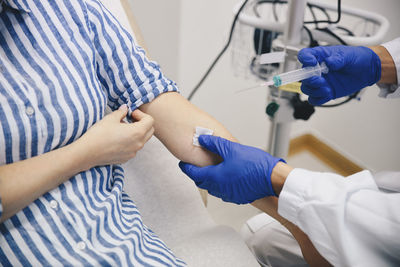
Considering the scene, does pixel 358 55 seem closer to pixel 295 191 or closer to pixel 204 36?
pixel 295 191

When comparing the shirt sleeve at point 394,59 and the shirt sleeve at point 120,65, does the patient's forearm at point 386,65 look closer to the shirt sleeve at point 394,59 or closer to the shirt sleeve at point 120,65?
the shirt sleeve at point 394,59

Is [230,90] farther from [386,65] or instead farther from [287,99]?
[386,65]

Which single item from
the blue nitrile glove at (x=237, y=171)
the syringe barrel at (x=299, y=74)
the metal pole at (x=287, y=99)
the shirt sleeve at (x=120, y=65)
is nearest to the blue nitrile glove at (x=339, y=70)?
the syringe barrel at (x=299, y=74)

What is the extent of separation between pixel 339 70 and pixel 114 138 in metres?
0.69

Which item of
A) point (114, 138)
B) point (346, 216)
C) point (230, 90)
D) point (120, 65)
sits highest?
point (120, 65)

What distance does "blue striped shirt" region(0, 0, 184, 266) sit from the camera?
0.64 meters

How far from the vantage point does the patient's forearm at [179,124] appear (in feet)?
2.85

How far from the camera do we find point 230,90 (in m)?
1.79

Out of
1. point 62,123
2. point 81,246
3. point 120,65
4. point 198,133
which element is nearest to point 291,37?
point 198,133

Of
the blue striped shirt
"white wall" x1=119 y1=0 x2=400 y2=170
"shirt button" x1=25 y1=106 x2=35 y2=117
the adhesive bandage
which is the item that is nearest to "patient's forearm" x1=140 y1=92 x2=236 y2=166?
the adhesive bandage

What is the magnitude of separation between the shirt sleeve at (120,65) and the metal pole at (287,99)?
0.42m

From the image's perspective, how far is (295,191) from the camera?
76cm

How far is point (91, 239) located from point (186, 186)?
0.39 meters

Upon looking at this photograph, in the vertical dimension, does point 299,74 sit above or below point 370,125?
above
